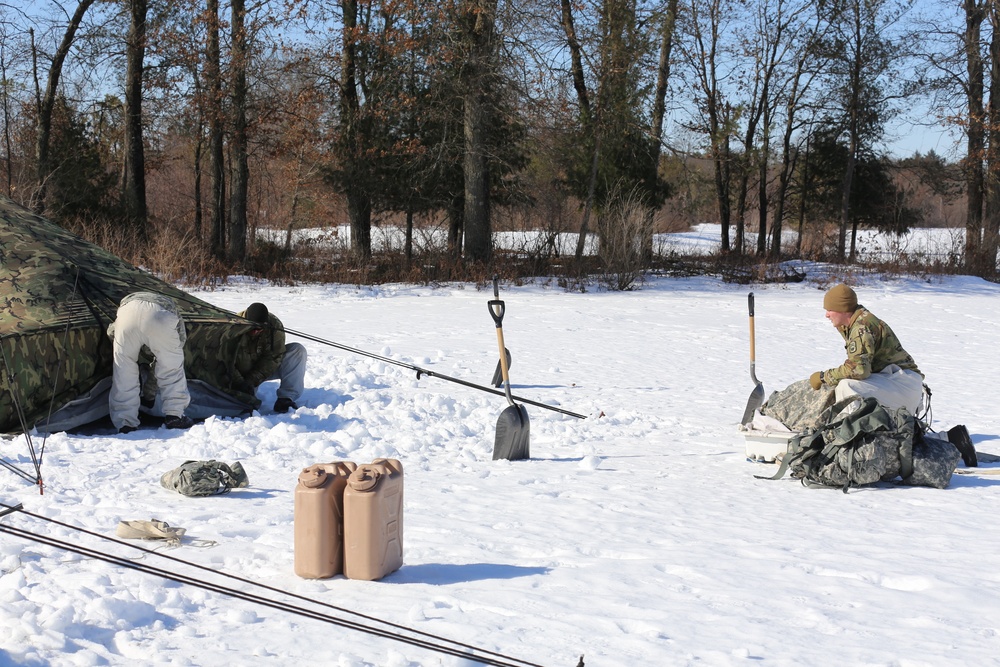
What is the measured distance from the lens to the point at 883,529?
571 centimetres

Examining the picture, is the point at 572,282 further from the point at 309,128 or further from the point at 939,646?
the point at 939,646

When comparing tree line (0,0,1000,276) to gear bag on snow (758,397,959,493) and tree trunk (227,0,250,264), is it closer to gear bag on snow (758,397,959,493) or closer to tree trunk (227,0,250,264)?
tree trunk (227,0,250,264)

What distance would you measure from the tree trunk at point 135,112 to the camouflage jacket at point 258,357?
15.4m

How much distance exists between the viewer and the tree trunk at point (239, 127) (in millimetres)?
23219

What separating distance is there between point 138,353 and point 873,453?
5618mm

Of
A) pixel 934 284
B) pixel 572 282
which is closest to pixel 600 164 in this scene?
pixel 572 282

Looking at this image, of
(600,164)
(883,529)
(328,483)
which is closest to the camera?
(328,483)

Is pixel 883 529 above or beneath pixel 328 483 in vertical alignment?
beneath

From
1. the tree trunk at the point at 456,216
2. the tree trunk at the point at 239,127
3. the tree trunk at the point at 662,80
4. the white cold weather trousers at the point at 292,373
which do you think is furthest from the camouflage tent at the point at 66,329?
the tree trunk at the point at 662,80

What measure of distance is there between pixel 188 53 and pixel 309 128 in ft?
12.3

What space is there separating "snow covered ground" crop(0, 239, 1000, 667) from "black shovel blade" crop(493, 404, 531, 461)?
16 cm

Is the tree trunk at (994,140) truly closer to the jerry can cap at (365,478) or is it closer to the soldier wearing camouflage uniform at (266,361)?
the soldier wearing camouflage uniform at (266,361)

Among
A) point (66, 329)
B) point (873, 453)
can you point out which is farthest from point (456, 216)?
point (873, 453)

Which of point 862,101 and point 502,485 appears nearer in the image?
point 502,485
